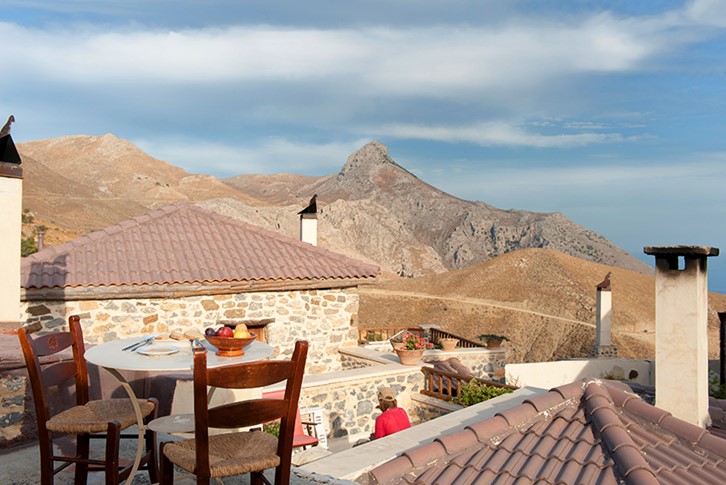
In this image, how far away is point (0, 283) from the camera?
14.9ft

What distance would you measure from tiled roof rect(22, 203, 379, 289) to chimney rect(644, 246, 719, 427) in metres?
6.11

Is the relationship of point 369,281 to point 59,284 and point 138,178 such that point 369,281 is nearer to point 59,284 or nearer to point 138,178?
point 59,284

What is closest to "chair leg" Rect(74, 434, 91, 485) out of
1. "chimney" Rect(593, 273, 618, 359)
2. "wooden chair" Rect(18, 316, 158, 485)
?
"wooden chair" Rect(18, 316, 158, 485)

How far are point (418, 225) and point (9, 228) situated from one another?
71147mm

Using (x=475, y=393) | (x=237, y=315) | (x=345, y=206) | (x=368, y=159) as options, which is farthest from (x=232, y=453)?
(x=368, y=159)

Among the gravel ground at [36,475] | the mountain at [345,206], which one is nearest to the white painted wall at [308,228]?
the gravel ground at [36,475]

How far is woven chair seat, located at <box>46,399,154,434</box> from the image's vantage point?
9.66ft

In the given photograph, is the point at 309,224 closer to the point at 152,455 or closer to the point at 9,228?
the point at 9,228

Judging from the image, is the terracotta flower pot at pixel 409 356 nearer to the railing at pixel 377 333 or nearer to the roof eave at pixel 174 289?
the roof eave at pixel 174 289

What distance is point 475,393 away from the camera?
334 inches

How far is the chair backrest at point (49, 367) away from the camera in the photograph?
289 centimetres

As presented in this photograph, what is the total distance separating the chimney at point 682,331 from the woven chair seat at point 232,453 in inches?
162

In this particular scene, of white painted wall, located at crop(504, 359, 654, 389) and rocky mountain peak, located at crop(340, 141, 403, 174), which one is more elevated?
rocky mountain peak, located at crop(340, 141, 403, 174)

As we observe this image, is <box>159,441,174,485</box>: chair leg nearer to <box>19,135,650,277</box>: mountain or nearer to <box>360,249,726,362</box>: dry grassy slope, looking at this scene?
<box>360,249,726,362</box>: dry grassy slope
